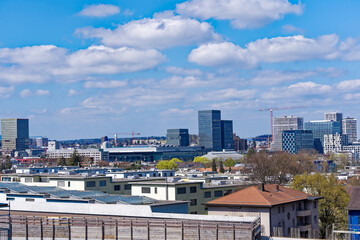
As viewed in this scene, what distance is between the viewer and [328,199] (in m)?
67.4

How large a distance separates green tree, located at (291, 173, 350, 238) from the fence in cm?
2638

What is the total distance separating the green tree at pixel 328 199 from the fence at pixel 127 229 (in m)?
26.4

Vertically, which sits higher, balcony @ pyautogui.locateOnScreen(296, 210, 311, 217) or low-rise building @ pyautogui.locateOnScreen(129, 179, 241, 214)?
low-rise building @ pyautogui.locateOnScreen(129, 179, 241, 214)

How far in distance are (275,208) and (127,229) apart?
56.6ft

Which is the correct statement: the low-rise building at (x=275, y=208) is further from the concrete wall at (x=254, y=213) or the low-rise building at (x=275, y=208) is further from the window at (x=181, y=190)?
the window at (x=181, y=190)

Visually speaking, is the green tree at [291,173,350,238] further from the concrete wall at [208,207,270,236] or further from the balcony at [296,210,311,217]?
the concrete wall at [208,207,270,236]

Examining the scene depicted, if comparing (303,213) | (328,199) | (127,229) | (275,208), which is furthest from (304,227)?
(127,229)

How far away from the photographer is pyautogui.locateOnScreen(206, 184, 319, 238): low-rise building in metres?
51.4

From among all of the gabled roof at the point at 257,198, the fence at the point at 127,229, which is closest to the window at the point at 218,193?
the gabled roof at the point at 257,198

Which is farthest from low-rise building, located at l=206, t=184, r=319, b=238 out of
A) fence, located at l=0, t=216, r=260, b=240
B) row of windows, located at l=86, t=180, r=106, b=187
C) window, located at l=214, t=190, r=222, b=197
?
row of windows, located at l=86, t=180, r=106, b=187

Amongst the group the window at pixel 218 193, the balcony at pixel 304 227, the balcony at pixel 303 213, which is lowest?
the balcony at pixel 304 227

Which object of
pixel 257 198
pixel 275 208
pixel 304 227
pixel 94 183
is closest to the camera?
pixel 275 208

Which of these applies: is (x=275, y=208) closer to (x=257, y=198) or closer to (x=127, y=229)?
(x=257, y=198)

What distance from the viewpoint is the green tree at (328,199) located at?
212ft
